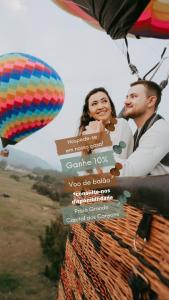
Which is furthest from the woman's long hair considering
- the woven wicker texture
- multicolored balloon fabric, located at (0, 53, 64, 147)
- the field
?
the field

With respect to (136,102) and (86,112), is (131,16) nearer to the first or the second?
(136,102)

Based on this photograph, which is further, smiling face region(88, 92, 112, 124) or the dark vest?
smiling face region(88, 92, 112, 124)

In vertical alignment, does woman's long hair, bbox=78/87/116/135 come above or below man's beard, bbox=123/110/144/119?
above

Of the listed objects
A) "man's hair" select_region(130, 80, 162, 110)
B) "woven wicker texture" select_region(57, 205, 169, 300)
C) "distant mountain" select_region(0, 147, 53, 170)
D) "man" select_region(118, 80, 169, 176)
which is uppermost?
"distant mountain" select_region(0, 147, 53, 170)

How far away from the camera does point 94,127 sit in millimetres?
2355

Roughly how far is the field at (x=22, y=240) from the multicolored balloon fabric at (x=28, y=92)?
5.83 ft

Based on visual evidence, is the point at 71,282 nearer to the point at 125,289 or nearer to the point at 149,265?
the point at 125,289

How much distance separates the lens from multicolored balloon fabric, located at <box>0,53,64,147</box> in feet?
12.8

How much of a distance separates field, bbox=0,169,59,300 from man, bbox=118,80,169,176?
320cm

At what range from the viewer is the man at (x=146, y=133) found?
2.00 meters

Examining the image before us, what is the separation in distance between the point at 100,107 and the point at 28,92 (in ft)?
6.43

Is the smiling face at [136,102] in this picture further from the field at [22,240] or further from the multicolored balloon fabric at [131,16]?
the field at [22,240]

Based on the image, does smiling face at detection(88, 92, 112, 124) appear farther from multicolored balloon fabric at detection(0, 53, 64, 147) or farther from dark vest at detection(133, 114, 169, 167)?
multicolored balloon fabric at detection(0, 53, 64, 147)

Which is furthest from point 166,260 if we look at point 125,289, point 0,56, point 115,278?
point 0,56
